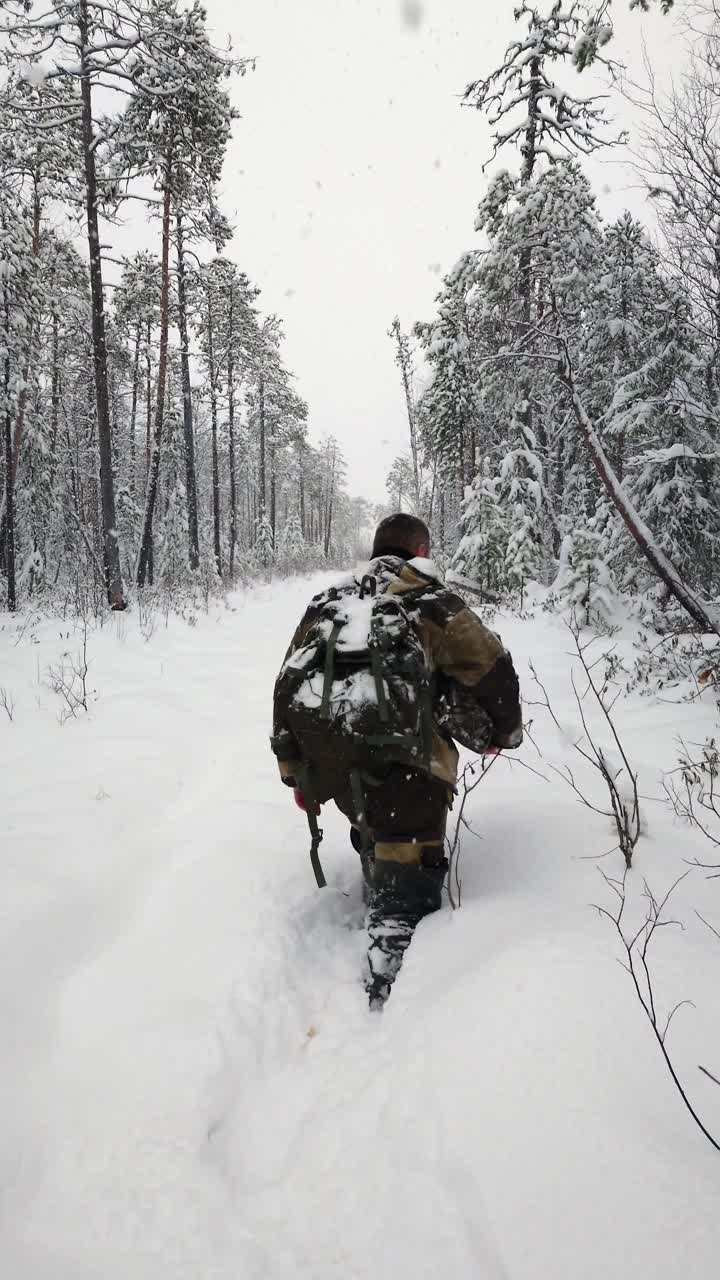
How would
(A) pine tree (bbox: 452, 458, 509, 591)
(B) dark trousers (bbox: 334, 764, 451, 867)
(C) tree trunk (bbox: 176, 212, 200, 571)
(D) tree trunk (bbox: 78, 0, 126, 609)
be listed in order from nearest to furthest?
(B) dark trousers (bbox: 334, 764, 451, 867), (D) tree trunk (bbox: 78, 0, 126, 609), (A) pine tree (bbox: 452, 458, 509, 591), (C) tree trunk (bbox: 176, 212, 200, 571)

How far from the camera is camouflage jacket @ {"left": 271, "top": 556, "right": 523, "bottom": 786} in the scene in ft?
7.84

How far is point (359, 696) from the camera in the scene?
7.35 feet

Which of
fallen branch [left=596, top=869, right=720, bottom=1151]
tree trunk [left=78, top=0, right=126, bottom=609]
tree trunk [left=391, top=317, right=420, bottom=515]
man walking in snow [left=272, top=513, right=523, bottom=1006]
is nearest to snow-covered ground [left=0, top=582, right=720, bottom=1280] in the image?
fallen branch [left=596, top=869, right=720, bottom=1151]

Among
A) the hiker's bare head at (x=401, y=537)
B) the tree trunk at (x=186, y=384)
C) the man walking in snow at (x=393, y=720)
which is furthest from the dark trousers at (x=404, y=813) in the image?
the tree trunk at (x=186, y=384)

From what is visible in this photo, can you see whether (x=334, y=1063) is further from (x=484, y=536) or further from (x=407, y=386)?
(x=407, y=386)

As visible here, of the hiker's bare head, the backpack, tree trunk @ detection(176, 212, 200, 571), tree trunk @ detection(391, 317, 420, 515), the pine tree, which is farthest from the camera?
tree trunk @ detection(391, 317, 420, 515)

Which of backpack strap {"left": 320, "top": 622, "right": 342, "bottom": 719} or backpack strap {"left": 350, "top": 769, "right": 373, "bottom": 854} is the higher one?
backpack strap {"left": 320, "top": 622, "right": 342, "bottom": 719}

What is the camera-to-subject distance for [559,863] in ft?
7.97

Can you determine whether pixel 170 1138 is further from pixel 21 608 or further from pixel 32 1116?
pixel 21 608

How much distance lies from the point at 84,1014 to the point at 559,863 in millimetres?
1954

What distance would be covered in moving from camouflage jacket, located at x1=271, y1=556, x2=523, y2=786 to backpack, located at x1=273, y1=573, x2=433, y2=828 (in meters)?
0.09

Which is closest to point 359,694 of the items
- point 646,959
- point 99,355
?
point 646,959

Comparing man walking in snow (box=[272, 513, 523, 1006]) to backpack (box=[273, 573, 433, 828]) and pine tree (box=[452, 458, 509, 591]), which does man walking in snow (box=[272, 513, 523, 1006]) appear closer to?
backpack (box=[273, 573, 433, 828])

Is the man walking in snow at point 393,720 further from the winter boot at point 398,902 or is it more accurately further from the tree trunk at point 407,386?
the tree trunk at point 407,386
